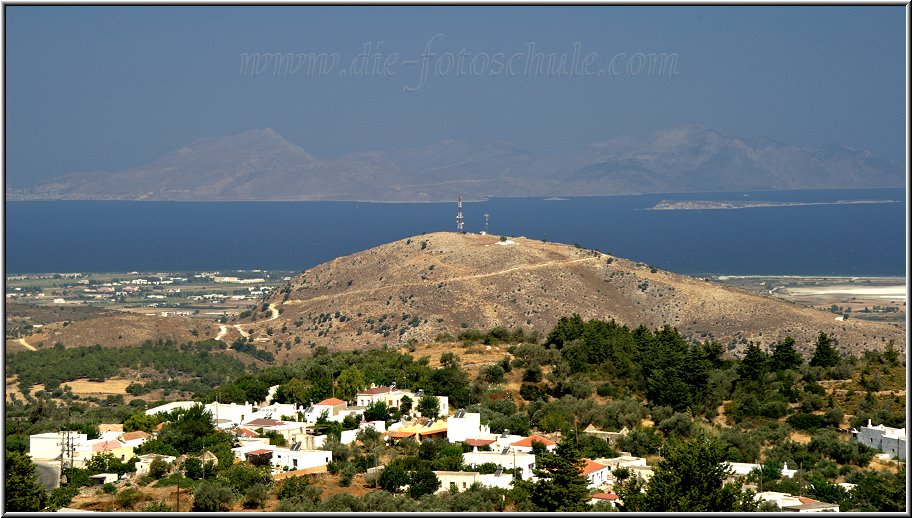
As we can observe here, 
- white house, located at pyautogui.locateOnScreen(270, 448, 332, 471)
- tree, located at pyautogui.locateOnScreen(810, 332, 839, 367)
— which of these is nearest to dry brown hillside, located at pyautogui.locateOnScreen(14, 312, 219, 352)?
tree, located at pyautogui.locateOnScreen(810, 332, 839, 367)

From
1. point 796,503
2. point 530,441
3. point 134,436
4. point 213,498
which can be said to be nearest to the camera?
point 796,503

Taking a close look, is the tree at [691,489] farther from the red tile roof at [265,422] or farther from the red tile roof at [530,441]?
the red tile roof at [265,422]

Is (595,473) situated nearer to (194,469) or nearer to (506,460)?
(506,460)

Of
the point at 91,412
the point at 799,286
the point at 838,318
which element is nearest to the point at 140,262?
the point at 799,286

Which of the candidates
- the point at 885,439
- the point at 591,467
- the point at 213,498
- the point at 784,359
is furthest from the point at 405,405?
the point at 784,359

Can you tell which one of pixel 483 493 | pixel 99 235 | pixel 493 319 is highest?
pixel 99 235

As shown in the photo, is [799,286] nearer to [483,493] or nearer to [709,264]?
[709,264]

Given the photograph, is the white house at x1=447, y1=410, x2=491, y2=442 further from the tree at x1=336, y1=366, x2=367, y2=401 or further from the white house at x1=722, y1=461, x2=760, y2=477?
the white house at x1=722, y1=461, x2=760, y2=477
